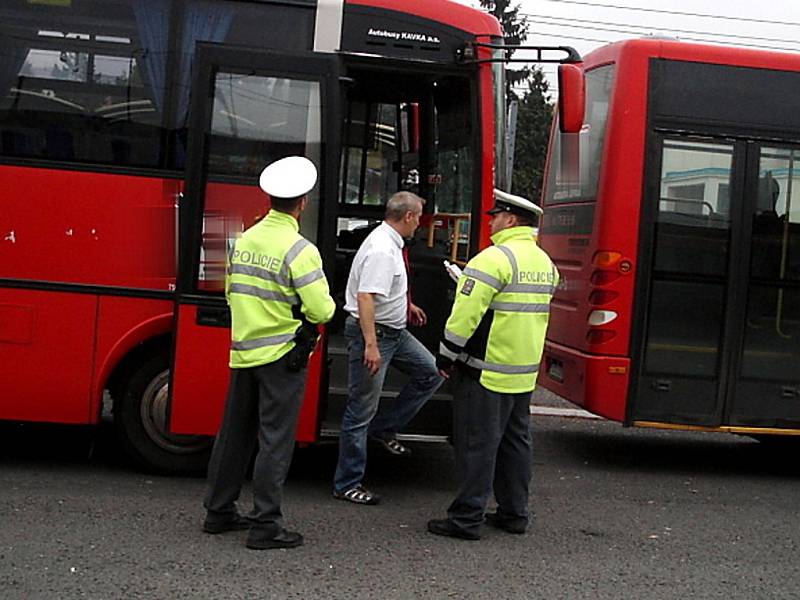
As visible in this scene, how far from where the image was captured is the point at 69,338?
709cm

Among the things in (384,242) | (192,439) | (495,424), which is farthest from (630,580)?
(192,439)

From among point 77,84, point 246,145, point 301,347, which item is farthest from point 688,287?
point 77,84

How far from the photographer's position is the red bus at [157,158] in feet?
22.8

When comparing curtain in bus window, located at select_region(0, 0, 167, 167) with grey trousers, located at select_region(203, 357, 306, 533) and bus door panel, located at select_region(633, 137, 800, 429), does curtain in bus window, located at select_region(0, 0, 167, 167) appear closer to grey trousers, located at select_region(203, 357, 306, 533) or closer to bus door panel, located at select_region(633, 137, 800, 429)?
grey trousers, located at select_region(203, 357, 306, 533)

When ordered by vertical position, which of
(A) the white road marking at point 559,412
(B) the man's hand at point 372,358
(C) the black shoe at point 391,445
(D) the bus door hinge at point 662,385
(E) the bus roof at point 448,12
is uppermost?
(E) the bus roof at point 448,12

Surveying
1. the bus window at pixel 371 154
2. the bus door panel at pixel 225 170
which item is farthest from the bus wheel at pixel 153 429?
the bus window at pixel 371 154

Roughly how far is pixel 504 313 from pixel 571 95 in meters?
1.68

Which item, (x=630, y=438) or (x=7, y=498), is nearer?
(x=7, y=498)

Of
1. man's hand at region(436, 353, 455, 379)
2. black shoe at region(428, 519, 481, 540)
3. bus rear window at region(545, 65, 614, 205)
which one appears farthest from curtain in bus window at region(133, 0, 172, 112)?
bus rear window at region(545, 65, 614, 205)

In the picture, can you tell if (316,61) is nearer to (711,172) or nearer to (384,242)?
(384,242)

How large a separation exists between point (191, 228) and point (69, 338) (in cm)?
102

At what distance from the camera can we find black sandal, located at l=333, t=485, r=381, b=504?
6.94 metres

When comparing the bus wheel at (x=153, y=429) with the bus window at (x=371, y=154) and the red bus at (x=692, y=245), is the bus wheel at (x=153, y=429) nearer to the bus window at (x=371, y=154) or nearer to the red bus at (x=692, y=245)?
the bus window at (x=371, y=154)

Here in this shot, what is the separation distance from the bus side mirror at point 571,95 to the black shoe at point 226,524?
3093mm
